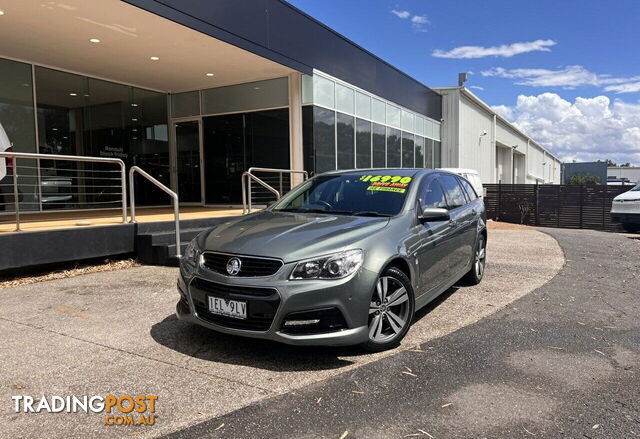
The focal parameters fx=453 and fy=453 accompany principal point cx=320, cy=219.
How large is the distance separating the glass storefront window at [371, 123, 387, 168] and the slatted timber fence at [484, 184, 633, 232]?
7.81 metres

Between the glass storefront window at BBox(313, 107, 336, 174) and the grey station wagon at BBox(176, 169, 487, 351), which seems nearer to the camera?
the grey station wagon at BBox(176, 169, 487, 351)

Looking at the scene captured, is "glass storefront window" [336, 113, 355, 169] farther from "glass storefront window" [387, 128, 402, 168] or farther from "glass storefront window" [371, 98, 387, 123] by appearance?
"glass storefront window" [387, 128, 402, 168]

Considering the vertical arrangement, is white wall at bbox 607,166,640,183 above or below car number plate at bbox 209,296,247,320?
above

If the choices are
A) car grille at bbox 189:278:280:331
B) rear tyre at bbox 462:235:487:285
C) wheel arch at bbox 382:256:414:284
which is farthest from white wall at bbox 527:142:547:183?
car grille at bbox 189:278:280:331

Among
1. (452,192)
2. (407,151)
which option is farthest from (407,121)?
(452,192)

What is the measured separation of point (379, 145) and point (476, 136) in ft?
42.8

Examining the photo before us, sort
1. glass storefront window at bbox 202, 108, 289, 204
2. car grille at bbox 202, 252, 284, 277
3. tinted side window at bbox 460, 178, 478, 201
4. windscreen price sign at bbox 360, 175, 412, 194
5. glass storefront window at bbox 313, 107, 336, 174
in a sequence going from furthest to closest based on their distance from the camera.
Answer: glass storefront window at bbox 202, 108, 289, 204 → glass storefront window at bbox 313, 107, 336, 174 → tinted side window at bbox 460, 178, 478, 201 → windscreen price sign at bbox 360, 175, 412, 194 → car grille at bbox 202, 252, 284, 277

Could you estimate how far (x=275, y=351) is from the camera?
152 inches

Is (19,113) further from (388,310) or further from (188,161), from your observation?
(388,310)

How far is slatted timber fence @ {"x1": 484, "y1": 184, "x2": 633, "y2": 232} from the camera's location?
19.2 meters

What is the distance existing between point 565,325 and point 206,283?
12.1 feet

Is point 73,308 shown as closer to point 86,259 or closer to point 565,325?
point 86,259

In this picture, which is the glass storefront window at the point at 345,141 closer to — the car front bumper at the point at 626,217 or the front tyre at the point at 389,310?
the car front bumper at the point at 626,217

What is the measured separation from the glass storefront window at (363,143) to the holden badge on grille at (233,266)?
11.8m
